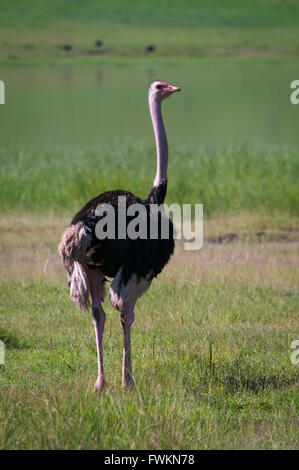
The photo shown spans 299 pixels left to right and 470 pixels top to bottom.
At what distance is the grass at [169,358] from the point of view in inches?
191

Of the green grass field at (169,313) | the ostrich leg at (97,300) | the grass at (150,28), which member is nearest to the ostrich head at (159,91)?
the ostrich leg at (97,300)

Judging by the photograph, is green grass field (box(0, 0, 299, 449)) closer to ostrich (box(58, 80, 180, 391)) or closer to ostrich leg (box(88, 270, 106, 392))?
ostrich leg (box(88, 270, 106, 392))

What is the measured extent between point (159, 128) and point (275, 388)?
6.71ft

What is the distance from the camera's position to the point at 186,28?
8638 cm

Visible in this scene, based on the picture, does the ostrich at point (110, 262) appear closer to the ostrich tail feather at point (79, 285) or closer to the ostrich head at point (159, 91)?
the ostrich tail feather at point (79, 285)

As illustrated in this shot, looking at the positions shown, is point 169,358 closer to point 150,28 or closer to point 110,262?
point 110,262

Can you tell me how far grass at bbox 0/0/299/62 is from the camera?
72438 millimetres

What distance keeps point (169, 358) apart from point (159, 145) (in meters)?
1.54

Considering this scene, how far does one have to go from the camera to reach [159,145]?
21.8 feet

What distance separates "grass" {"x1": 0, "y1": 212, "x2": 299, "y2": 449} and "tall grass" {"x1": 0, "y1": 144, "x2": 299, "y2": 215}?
8.95 feet

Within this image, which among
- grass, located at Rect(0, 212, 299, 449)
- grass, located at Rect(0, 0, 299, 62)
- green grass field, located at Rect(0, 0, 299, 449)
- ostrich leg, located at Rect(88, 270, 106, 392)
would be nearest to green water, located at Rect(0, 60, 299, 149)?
green grass field, located at Rect(0, 0, 299, 449)

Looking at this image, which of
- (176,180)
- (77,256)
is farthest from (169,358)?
(176,180)

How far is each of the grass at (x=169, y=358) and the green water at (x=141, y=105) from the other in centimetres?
1138
